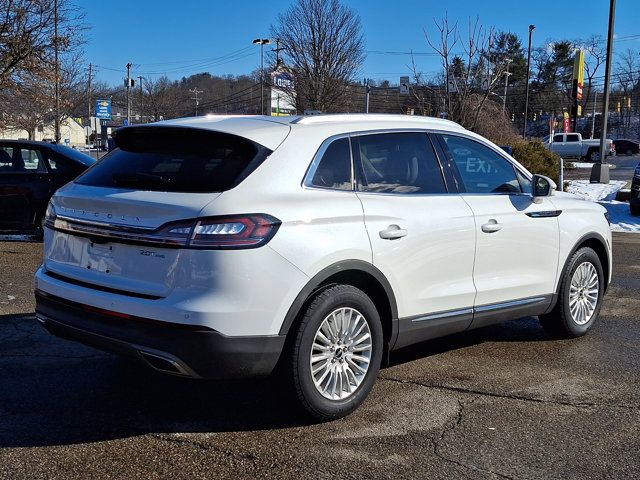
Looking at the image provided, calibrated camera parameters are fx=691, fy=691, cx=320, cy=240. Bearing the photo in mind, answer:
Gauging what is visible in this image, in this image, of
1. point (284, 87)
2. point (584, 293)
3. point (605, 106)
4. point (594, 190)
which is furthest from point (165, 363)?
point (284, 87)

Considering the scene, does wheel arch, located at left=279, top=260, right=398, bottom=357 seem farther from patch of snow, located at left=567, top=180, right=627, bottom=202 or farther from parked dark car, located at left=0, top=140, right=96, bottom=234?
patch of snow, located at left=567, top=180, right=627, bottom=202

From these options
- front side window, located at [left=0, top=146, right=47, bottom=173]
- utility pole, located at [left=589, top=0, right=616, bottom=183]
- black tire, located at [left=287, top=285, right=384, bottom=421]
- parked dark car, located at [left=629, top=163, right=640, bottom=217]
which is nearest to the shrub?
parked dark car, located at [left=629, top=163, right=640, bottom=217]

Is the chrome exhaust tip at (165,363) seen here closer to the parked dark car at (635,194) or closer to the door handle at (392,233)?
the door handle at (392,233)

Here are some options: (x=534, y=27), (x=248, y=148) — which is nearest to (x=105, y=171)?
(x=248, y=148)

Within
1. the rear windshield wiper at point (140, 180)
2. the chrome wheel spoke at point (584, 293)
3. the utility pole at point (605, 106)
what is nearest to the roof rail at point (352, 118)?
the rear windshield wiper at point (140, 180)

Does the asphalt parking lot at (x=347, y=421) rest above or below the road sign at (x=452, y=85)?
below

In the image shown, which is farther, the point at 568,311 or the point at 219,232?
the point at 568,311

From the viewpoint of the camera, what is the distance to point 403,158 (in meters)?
4.59

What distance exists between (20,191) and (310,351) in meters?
7.62

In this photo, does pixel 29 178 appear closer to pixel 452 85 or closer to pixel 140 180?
pixel 140 180

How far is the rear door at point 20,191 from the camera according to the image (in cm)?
995

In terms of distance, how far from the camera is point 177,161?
12.9ft

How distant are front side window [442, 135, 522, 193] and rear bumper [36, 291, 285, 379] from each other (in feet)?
6.83

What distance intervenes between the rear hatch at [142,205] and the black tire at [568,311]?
304cm
